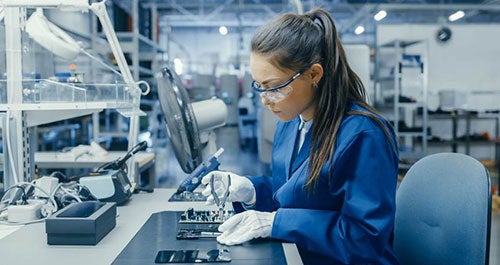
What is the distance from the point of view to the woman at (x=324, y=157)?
985mm

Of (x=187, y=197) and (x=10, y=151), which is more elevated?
(x=10, y=151)

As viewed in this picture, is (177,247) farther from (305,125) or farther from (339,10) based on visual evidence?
(339,10)

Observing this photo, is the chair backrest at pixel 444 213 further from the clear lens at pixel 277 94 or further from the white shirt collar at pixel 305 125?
the clear lens at pixel 277 94

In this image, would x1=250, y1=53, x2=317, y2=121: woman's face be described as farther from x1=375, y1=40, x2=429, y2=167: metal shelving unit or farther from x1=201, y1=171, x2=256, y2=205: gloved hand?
x1=375, y1=40, x2=429, y2=167: metal shelving unit

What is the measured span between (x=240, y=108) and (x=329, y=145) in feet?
24.8

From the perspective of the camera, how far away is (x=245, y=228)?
1.05 meters

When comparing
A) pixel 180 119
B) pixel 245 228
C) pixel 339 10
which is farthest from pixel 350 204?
pixel 339 10

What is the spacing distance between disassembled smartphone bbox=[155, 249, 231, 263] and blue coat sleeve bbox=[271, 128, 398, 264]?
0.51 ft

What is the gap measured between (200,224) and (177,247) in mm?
176

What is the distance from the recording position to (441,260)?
1.06 meters

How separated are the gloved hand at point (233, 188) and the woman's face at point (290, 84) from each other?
239 mm

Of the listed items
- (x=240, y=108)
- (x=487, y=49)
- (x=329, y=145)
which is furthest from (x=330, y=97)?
(x=240, y=108)

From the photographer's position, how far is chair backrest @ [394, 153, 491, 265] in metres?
0.98

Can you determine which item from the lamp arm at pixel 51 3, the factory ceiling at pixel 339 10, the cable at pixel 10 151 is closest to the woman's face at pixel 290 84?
the lamp arm at pixel 51 3
